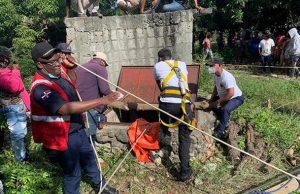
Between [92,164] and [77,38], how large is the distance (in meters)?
4.44

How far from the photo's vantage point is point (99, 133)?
660 cm

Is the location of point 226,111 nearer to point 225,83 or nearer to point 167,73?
point 225,83

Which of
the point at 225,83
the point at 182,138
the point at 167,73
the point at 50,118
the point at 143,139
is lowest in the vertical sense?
the point at 143,139

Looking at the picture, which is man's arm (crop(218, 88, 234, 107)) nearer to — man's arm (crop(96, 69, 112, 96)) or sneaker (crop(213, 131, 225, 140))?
sneaker (crop(213, 131, 225, 140))

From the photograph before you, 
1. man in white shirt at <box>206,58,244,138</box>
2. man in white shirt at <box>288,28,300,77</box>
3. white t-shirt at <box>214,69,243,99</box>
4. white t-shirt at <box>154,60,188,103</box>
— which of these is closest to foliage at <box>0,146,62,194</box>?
white t-shirt at <box>154,60,188,103</box>

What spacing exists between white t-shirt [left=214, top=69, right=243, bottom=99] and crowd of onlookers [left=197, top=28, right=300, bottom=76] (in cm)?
585

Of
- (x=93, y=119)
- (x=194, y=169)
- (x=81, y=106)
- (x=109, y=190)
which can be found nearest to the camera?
(x=81, y=106)

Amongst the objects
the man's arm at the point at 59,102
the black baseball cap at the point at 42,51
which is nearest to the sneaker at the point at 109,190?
the man's arm at the point at 59,102

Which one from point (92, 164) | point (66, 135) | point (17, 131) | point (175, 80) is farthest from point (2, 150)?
point (175, 80)

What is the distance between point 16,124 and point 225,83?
3291mm

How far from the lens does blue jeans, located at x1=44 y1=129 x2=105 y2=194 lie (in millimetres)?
4352

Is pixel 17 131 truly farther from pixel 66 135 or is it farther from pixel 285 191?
pixel 285 191

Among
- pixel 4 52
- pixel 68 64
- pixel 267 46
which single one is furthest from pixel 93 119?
pixel 267 46

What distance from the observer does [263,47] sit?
1404 centimetres
